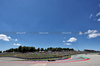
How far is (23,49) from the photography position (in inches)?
3730

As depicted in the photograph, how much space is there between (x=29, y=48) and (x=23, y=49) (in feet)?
27.5

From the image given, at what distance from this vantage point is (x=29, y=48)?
10069 cm
